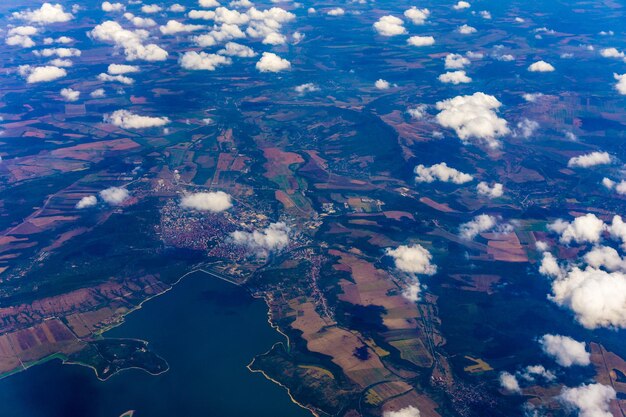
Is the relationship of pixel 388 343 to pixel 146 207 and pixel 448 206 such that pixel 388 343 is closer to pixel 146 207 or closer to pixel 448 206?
pixel 448 206

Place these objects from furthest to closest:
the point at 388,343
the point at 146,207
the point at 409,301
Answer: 1. the point at 146,207
2. the point at 409,301
3. the point at 388,343

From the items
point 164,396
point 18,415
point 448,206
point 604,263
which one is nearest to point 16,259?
point 18,415

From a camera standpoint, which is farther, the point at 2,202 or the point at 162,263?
the point at 2,202

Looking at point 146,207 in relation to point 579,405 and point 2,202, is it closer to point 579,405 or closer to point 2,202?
point 2,202

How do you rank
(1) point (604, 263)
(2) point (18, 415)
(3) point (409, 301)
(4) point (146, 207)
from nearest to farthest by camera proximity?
(2) point (18, 415) < (3) point (409, 301) < (1) point (604, 263) < (4) point (146, 207)

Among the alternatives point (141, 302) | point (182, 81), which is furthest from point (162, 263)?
point (182, 81)

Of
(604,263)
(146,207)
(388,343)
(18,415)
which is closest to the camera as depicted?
(18,415)
